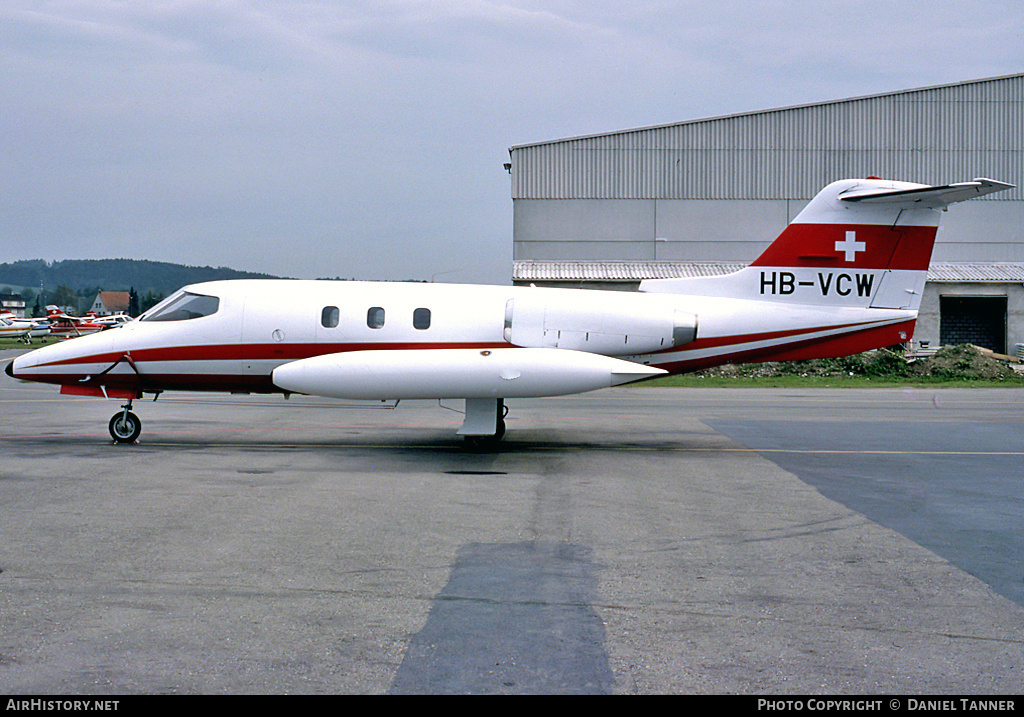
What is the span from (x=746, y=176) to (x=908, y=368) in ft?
40.2

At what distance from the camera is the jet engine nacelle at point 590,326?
49.4ft

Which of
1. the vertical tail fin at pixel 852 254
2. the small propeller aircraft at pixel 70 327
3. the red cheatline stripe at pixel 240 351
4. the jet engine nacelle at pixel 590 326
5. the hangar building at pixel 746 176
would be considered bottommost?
the small propeller aircraft at pixel 70 327

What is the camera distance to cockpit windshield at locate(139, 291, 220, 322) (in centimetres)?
1558

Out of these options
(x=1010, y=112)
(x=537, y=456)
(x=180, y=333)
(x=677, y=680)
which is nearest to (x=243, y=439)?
(x=180, y=333)

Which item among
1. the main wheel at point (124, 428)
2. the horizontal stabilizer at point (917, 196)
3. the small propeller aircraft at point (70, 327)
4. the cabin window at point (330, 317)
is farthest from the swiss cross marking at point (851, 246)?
the small propeller aircraft at point (70, 327)

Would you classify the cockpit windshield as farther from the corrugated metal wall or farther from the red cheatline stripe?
the corrugated metal wall

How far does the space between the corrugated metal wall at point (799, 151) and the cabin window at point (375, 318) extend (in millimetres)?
28670

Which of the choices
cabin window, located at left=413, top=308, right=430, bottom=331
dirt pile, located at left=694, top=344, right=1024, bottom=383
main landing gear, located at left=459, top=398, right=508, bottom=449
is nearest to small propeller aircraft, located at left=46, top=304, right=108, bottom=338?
dirt pile, located at left=694, top=344, right=1024, bottom=383

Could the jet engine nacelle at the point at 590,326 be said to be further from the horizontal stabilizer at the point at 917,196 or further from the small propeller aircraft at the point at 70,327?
the small propeller aircraft at the point at 70,327

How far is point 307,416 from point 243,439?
3964 millimetres

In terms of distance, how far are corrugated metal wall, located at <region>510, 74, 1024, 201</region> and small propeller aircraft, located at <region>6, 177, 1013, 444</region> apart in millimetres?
27539

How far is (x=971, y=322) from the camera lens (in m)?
44.8

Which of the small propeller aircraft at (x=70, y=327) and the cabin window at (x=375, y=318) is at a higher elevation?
the cabin window at (x=375, y=318)

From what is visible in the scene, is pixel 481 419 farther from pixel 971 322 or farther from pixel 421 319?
pixel 971 322
